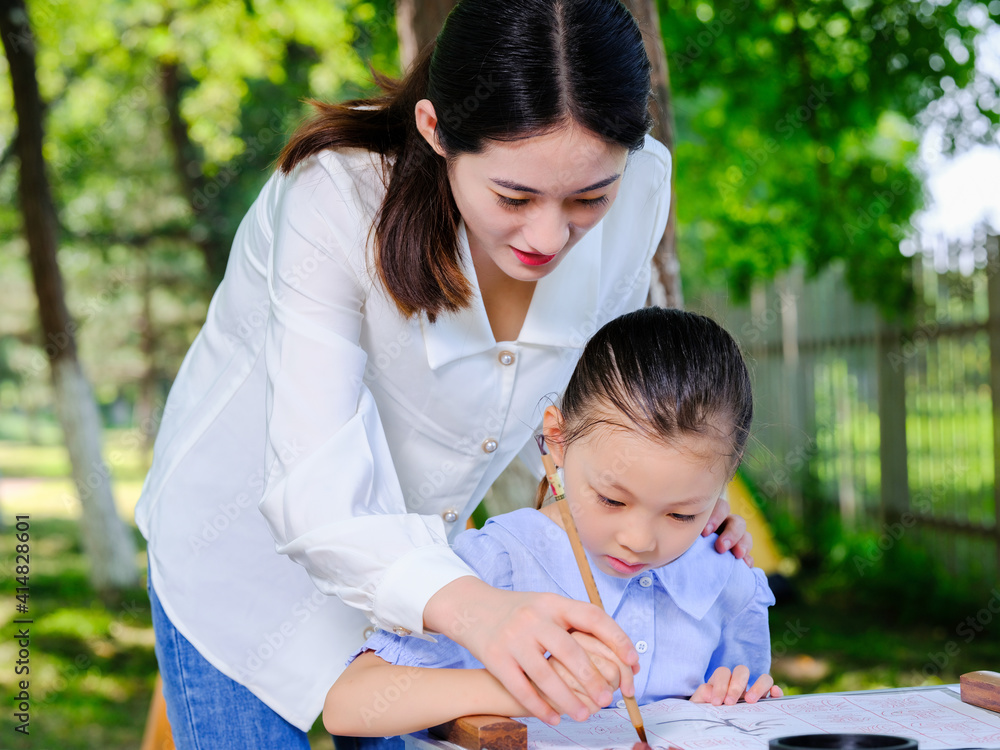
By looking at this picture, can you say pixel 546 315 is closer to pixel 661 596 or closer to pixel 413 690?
pixel 661 596

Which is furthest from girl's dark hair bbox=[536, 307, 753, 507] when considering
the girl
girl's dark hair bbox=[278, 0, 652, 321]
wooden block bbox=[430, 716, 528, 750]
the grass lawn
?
the grass lawn

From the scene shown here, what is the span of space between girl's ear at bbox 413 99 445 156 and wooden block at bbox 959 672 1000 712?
1161 mm

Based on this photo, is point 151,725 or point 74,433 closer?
point 151,725

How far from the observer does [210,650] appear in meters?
1.75

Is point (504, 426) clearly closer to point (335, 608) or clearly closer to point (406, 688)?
point (335, 608)

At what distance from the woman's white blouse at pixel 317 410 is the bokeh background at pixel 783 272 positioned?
4.06 feet

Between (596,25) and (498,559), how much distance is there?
2.86 ft

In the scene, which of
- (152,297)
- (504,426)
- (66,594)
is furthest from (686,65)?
(152,297)

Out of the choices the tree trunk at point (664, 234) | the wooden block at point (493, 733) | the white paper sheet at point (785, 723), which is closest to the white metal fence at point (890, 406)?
the tree trunk at point (664, 234)

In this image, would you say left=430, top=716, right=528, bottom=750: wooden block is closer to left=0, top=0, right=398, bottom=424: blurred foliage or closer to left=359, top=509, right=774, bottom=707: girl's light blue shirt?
left=359, top=509, right=774, bottom=707: girl's light blue shirt

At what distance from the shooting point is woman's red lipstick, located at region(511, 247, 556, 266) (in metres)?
1.56

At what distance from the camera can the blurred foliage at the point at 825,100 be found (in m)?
5.14

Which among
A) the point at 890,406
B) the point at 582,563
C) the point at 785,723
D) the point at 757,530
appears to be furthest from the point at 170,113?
the point at 785,723

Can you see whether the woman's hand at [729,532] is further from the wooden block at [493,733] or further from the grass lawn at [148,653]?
the grass lawn at [148,653]
